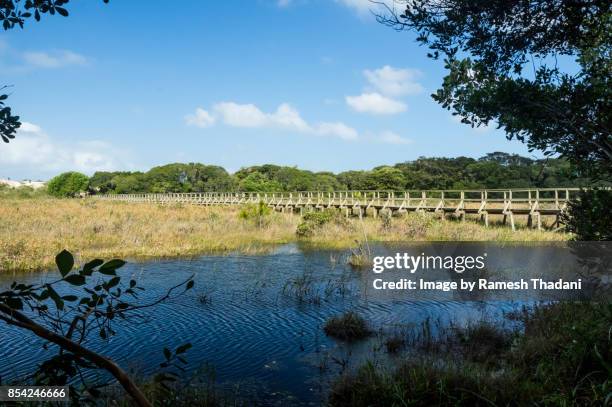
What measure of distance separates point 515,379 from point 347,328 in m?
3.89

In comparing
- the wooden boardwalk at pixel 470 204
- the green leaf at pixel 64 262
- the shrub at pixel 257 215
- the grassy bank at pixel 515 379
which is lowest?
the grassy bank at pixel 515 379

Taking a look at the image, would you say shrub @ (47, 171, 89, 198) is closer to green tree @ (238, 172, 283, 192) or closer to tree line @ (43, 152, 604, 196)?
tree line @ (43, 152, 604, 196)

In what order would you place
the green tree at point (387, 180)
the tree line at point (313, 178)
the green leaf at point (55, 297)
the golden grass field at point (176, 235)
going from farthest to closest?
the green tree at point (387, 180) < the tree line at point (313, 178) < the golden grass field at point (176, 235) < the green leaf at point (55, 297)

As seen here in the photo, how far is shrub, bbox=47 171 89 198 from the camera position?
349 feet

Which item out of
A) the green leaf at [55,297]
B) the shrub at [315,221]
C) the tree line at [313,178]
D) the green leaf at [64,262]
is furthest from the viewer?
the tree line at [313,178]

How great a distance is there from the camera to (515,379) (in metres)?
5.43

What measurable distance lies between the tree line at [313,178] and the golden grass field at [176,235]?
14.0 metres

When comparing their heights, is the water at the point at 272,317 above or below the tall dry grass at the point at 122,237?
below

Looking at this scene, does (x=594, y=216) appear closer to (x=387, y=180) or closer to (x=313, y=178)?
(x=387, y=180)

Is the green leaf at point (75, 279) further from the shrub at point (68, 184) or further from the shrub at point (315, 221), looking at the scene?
the shrub at point (68, 184)

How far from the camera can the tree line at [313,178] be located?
51.0 m

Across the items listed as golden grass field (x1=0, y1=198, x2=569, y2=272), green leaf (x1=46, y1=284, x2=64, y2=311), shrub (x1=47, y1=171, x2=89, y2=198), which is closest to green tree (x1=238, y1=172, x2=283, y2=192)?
shrub (x1=47, y1=171, x2=89, y2=198)

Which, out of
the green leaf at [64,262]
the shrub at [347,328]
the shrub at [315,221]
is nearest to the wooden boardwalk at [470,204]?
the shrub at [315,221]

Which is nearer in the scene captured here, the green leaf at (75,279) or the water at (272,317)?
the green leaf at (75,279)
